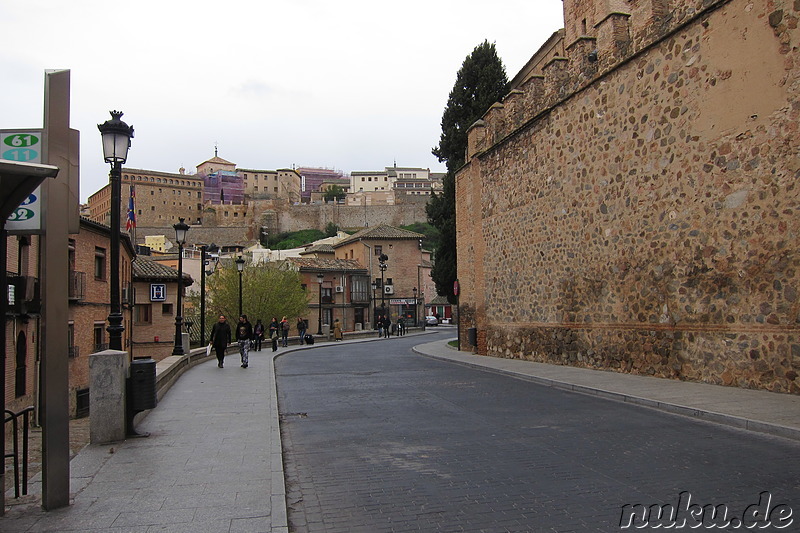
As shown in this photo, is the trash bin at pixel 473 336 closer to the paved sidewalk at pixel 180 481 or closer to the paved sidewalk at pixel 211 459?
the paved sidewalk at pixel 211 459

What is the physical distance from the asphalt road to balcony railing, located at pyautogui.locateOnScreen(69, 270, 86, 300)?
59.9ft

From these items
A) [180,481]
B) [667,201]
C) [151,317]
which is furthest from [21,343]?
[151,317]

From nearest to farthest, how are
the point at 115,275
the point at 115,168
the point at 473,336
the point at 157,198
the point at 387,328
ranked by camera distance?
1. the point at 115,275
2. the point at 115,168
3. the point at 473,336
4. the point at 387,328
5. the point at 157,198

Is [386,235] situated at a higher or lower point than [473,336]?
higher

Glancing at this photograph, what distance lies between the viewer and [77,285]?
26516mm

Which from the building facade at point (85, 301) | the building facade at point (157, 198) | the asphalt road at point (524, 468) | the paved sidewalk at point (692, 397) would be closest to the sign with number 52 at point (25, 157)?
the asphalt road at point (524, 468)

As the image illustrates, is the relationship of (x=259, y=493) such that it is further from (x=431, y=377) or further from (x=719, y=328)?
(x=431, y=377)

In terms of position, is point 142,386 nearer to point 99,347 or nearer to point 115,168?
point 115,168

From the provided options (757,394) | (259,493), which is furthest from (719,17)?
(259,493)

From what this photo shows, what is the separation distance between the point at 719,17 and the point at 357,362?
47.2 feet

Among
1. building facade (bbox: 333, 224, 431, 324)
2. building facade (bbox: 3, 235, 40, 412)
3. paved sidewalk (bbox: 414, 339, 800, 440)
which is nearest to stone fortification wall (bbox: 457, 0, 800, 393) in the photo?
paved sidewalk (bbox: 414, 339, 800, 440)

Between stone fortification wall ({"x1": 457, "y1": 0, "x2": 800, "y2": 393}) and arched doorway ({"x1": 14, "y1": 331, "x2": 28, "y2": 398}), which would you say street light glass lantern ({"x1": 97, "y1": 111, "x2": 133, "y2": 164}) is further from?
arched doorway ({"x1": 14, "y1": 331, "x2": 28, "y2": 398})

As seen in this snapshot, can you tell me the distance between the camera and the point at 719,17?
11.6m

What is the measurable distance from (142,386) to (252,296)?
37.5m
